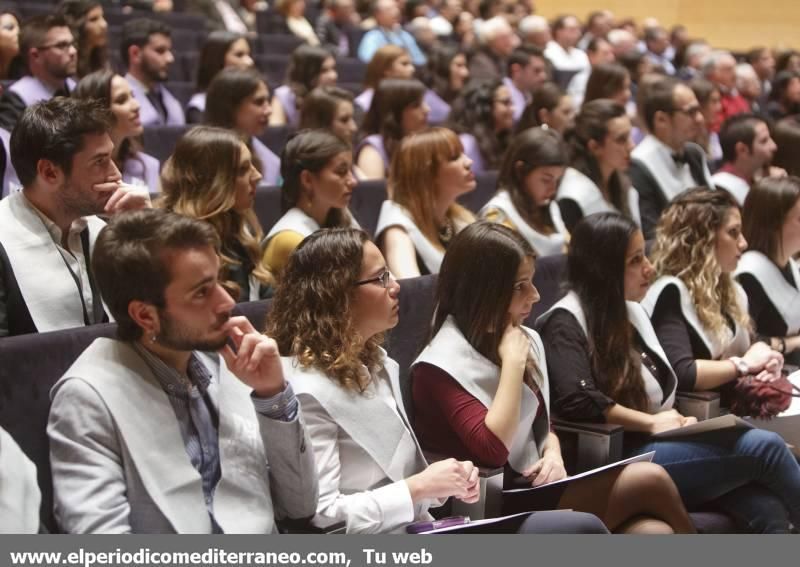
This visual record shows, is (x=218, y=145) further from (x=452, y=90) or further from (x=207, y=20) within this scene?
(x=207, y=20)

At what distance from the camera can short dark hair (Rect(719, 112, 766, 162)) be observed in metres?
1.84

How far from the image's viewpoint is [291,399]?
27.8 inches

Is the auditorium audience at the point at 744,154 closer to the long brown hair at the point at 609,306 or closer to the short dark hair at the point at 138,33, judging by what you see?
the long brown hair at the point at 609,306

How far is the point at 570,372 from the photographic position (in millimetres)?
1002

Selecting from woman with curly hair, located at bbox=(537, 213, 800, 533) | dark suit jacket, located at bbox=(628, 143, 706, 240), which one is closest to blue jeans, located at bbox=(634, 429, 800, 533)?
woman with curly hair, located at bbox=(537, 213, 800, 533)

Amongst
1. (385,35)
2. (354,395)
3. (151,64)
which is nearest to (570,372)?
(354,395)

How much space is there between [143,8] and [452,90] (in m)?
1.09

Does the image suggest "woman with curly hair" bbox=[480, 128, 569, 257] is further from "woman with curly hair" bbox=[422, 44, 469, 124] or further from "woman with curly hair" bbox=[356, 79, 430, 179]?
"woman with curly hair" bbox=[422, 44, 469, 124]

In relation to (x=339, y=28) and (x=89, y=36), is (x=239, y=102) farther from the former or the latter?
(x=339, y=28)

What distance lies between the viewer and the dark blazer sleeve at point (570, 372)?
99 centimetres

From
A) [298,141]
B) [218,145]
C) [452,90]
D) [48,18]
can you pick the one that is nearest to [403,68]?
[452,90]

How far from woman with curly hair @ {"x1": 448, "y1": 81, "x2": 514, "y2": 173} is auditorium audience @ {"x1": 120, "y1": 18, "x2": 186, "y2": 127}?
54 centimetres

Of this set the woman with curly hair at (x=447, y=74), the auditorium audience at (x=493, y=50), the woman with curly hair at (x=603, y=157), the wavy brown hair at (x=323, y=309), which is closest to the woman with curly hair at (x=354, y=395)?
the wavy brown hair at (x=323, y=309)

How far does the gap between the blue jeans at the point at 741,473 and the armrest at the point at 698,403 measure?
0.28 ft
